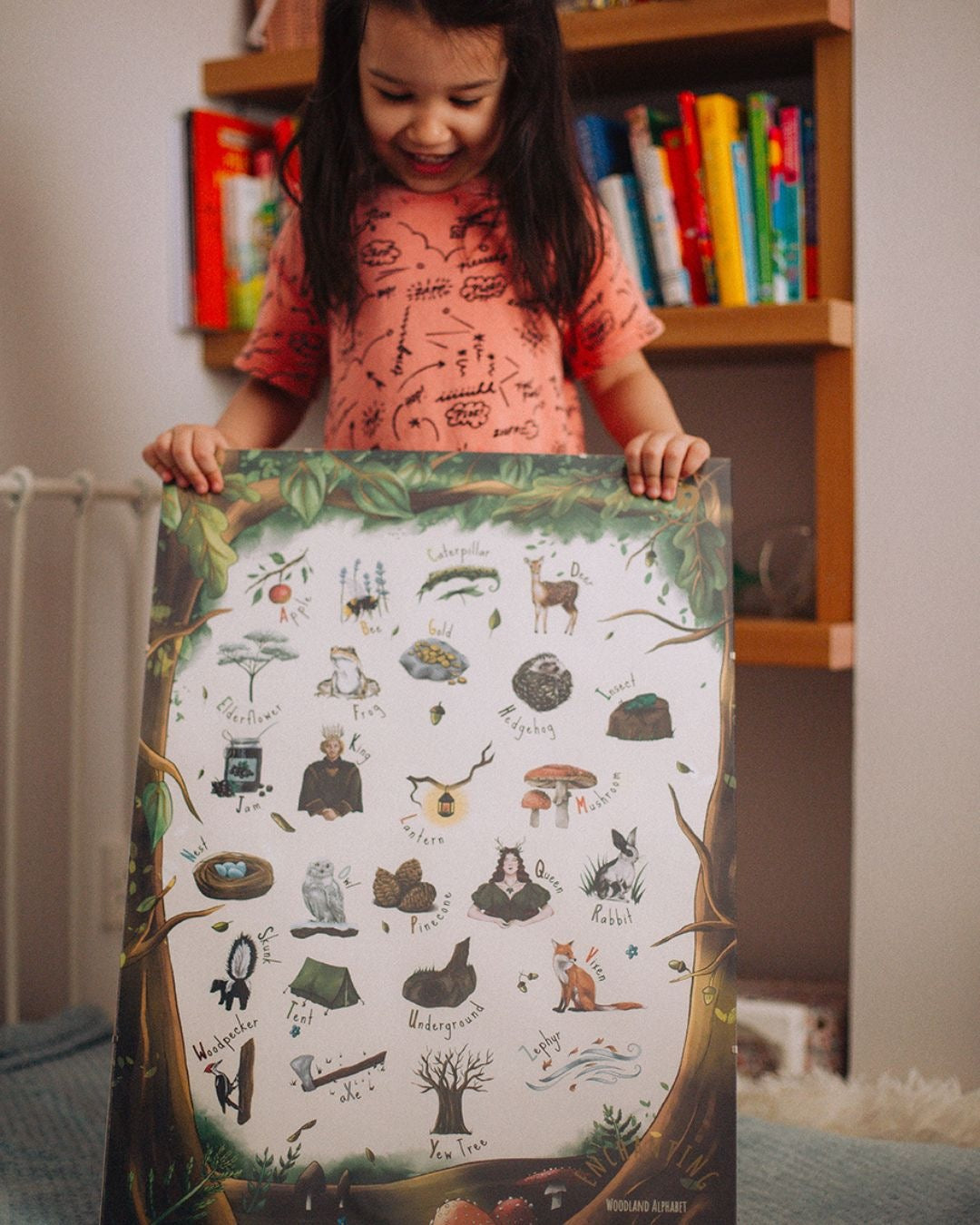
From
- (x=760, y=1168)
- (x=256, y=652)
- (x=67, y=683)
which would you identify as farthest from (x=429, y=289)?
(x=760, y=1168)

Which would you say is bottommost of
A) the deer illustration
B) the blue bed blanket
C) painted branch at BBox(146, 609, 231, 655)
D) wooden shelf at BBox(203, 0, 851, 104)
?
the blue bed blanket

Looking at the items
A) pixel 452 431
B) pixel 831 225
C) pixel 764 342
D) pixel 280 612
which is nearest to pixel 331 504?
pixel 280 612

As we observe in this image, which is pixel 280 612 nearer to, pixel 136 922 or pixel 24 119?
pixel 136 922

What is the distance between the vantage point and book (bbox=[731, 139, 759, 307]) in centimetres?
136

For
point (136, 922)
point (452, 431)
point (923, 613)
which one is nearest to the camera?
point (136, 922)

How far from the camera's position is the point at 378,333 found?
1104mm

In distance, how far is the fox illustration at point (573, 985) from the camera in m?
0.82

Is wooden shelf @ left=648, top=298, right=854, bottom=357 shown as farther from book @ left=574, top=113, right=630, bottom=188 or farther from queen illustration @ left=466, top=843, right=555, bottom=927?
queen illustration @ left=466, top=843, right=555, bottom=927

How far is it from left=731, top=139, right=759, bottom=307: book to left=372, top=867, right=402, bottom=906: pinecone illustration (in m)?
0.82

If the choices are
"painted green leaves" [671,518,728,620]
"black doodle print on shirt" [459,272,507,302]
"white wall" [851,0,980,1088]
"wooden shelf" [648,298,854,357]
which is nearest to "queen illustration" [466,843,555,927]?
"painted green leaves" [671,518,728,620]

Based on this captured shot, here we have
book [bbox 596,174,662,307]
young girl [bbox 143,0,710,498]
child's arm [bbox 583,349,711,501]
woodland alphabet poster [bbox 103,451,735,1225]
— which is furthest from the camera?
book [bbox 596,174,662,307]

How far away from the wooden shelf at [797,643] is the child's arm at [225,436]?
0.56 meters

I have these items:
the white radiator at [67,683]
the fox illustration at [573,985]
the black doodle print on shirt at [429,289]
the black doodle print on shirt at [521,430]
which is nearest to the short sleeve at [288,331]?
the black doodle print on shirt at [429,289]

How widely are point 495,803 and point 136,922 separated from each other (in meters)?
0.26
